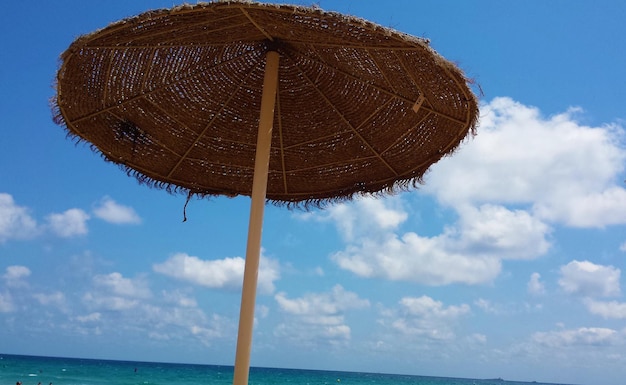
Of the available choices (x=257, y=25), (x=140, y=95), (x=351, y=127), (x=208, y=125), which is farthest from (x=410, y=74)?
(x=140, y=95)

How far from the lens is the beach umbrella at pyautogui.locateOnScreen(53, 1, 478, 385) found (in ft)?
14.6

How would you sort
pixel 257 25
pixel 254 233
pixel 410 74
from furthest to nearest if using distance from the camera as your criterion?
pixel 410 74 → pixel 254 233 → pixel 257 25

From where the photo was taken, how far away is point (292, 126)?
6.19 m

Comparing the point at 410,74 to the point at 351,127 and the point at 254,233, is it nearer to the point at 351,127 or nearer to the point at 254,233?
the point at 351,127

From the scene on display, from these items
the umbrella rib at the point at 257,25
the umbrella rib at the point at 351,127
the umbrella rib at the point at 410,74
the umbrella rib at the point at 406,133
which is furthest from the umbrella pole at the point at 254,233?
the umbrella rib at the point at 406,133

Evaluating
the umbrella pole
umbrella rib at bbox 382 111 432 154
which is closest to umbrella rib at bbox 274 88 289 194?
the umbrella pole

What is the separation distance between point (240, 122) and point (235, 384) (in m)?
2.60

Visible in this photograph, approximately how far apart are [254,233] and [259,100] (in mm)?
1710

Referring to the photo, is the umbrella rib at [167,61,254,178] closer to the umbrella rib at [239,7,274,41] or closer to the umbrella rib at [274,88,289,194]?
the umbrella rib at [274,88,289,194]

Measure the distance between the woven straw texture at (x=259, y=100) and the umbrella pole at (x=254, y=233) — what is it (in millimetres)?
373

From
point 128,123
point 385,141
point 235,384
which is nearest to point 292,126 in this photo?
point 385,141

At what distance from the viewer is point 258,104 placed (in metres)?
6.05

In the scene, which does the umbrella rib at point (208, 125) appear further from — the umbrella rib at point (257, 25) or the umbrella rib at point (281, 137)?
the umbrella rib at point (257, 25)

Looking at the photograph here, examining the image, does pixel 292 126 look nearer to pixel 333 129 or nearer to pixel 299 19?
pixel 333 129
